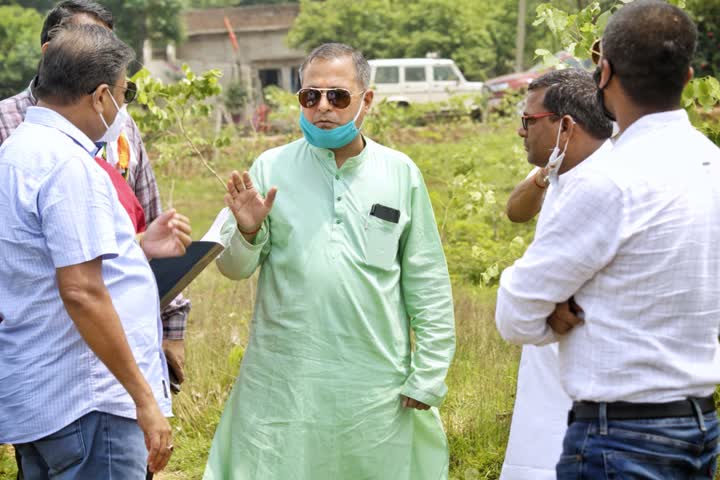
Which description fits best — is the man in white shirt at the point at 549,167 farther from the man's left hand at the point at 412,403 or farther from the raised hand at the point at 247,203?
the raised hand at the point at 247,203

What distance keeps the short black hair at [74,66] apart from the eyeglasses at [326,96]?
38.0 inches

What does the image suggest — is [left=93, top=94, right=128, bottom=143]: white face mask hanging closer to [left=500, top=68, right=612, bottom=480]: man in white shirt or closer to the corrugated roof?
[left=500, top=68, right=612, bottom=480]: man in white shirt

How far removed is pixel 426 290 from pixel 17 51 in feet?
110

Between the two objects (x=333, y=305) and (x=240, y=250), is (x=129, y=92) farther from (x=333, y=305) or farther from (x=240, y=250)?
(x=333, y=305)

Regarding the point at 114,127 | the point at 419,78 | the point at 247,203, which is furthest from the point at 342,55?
the point at 419,78

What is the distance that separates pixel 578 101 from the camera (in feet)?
11.5

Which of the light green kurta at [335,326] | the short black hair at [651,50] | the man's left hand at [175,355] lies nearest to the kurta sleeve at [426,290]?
the light green kurta at [335,326]

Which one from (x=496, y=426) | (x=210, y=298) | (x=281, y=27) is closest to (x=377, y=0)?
(x=281, y=27)

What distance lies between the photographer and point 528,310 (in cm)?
248

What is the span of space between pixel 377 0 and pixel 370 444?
1269 inches

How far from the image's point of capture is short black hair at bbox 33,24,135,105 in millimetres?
Result: 2859

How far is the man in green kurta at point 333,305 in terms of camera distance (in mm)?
3615

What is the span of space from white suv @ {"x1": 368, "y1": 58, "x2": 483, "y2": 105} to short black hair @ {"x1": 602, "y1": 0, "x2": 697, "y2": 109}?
25108 millimetres

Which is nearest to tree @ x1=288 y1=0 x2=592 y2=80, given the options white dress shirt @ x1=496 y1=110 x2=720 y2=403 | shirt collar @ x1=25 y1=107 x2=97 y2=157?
shirt collar @ x1=25 y1=107 x2=97 y2=157
